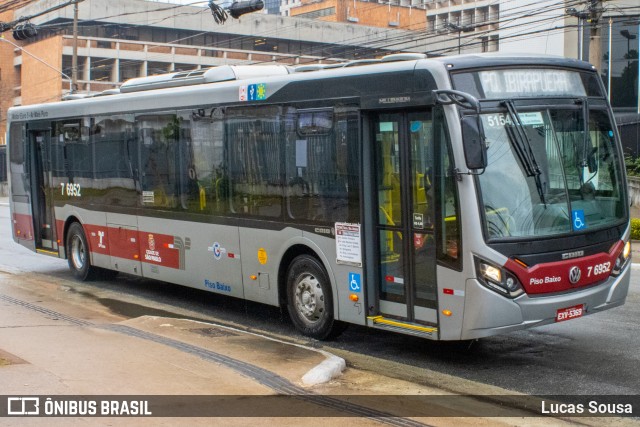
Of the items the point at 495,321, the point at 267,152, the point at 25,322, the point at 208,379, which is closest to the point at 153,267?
the point at 25,322

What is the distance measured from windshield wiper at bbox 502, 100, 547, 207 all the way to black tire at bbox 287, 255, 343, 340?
2790mm

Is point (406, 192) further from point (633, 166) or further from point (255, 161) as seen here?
point (633, 166)

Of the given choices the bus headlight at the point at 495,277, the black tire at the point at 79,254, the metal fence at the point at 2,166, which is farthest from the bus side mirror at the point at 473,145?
the metal fence at the point at 2,166

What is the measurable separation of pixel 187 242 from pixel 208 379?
16.0 feet

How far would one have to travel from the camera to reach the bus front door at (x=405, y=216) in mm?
9164

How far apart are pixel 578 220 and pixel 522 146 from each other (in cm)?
100

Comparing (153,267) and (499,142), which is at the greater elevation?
(499,142)

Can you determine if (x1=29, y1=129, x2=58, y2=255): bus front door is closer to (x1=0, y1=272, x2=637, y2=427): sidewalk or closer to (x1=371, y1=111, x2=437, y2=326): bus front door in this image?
(x1=0, y1=272, x2=637, y2=427): sidewalk

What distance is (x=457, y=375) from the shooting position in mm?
9133

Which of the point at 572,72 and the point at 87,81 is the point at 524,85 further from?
the point at 87,81

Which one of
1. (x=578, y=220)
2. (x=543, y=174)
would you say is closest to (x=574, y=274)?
(x=578, y=220)

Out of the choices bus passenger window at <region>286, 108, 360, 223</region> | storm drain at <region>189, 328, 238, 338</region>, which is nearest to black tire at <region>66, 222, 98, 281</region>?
storm drain at <region>189, 328, 238, 338</region>

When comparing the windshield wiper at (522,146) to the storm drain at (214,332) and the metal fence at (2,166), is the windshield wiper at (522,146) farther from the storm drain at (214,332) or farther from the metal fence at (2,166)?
the metal fence at (2,166)

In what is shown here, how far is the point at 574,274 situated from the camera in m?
9.12
